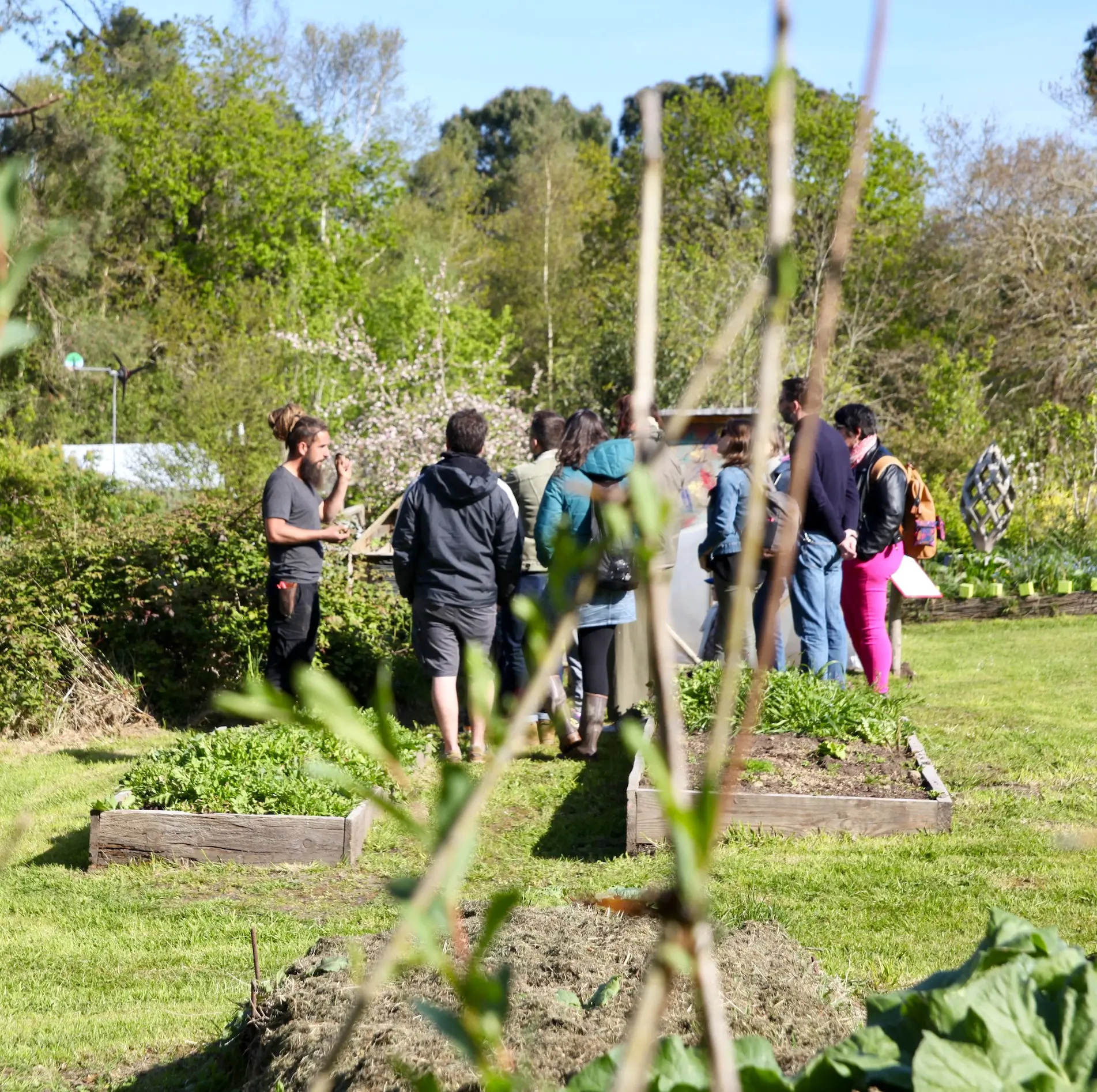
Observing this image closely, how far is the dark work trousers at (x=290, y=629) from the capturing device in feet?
24.3

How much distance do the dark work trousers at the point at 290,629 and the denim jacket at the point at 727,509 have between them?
2.32m

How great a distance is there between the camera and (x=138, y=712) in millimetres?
8805

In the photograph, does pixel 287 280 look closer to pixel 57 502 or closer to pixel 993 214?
pixel 993 214

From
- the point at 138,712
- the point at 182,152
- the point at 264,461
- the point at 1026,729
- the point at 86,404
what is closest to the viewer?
the point at 1026,729

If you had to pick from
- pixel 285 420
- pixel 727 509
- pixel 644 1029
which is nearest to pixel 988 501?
pixel 727 509

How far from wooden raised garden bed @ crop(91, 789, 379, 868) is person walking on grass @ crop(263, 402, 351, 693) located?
1570 mm

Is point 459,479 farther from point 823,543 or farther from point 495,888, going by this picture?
point 495,888

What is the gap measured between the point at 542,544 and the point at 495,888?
1.91 meters

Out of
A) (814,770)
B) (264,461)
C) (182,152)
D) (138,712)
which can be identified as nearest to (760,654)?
(814,770)

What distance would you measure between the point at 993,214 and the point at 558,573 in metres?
31.5

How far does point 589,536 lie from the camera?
276 inches

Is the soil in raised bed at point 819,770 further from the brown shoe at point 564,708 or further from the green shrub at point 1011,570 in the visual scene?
the green shrub at point 1011,570

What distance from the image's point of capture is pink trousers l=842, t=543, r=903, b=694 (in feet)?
26.6

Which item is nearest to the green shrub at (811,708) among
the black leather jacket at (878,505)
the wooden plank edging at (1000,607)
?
the black leather jacket at (878,505)
